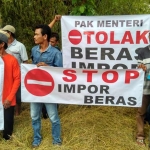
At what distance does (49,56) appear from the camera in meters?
3.75

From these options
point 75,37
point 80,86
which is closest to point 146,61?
point 80,86

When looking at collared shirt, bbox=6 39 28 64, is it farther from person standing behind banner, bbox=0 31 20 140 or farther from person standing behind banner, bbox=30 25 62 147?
person standing behind banner, bbox=30 25 62 147

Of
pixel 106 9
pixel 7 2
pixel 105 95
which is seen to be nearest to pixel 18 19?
pixel 7 2

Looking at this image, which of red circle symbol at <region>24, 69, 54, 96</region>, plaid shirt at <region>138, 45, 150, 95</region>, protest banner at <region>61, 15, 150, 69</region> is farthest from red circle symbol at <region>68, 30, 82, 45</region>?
plaid shirt at <region>138, 45, 150, 95</region>

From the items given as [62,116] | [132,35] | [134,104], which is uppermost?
[132,35]

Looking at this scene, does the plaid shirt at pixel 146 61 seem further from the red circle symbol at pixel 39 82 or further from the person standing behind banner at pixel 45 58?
the red circle symbol at pixel 39 82

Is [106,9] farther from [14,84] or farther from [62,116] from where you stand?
[14,84]

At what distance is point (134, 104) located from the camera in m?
3.87

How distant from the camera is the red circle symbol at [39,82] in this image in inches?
152

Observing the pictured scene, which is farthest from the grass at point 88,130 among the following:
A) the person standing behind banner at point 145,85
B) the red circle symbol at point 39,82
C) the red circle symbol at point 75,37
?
the red circle symbol at point 75,37

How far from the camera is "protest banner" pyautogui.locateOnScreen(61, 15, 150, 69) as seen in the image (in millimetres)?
4598

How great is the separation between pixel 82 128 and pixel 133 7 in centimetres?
414

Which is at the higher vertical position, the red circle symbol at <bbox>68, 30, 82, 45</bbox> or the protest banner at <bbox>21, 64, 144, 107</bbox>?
the red circle symbol at <bbox>68, 30, 82, 45</bbox>

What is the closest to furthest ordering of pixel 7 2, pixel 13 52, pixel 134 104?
pixel 134 104, pixel 13 52, pixel 7 2
